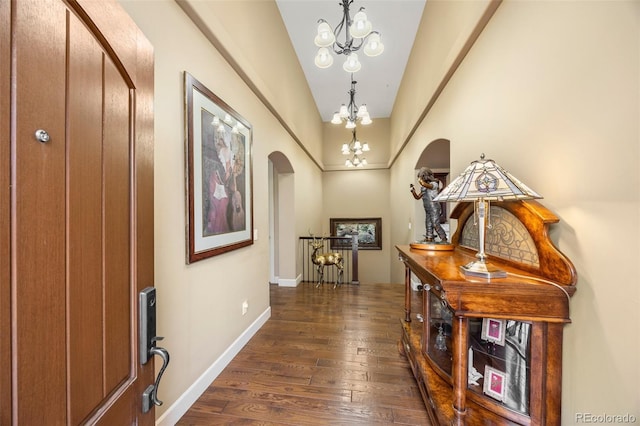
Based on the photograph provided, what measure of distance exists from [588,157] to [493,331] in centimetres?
94

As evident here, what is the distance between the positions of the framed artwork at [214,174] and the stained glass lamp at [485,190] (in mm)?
1707

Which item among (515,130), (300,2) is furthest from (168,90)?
(300,2)

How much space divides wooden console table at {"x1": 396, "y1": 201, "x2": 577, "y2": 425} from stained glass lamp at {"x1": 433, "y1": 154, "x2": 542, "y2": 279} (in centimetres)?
7

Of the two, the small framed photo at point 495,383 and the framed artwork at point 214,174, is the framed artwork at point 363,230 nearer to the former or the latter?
the framed artwork at point 214,174

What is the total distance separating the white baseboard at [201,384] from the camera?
64.5 inches

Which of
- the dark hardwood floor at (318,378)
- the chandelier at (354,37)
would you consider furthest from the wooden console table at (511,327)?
the chandelier at (354,37)

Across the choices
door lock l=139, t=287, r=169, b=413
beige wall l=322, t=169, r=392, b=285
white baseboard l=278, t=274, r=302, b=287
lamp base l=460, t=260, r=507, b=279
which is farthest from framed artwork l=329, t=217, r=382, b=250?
door lock l=139, t=287, r=169, b=413

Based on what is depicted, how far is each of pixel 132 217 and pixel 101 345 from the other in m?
0.39

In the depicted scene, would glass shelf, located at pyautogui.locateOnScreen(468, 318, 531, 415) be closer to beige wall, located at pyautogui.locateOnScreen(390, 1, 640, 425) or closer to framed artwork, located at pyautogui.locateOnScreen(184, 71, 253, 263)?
beige wall, located at pyautogui.locateOnScreen(390, 1, 640, 425)

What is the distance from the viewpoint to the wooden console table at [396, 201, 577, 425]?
3.62ft

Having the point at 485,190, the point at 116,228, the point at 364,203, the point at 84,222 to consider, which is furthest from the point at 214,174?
the point at 364,203

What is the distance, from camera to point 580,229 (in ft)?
3.62

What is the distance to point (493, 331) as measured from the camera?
1.35 m

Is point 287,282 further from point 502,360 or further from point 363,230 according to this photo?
point 502,360
